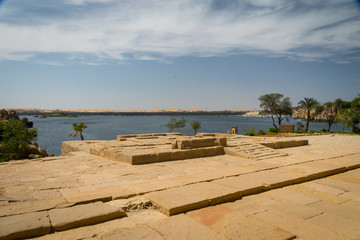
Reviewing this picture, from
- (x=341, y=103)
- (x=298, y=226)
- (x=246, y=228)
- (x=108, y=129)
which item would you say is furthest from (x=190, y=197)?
(x=108, y=129)

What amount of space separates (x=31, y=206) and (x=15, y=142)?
61.0ft

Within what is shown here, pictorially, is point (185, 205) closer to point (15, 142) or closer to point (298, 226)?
point (298, 226)

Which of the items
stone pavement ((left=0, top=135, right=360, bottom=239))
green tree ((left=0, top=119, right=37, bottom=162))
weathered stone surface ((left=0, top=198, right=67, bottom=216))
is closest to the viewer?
stone pavement ((left=0, top=135, right=360, bottom=239))

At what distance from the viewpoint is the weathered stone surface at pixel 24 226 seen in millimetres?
3057

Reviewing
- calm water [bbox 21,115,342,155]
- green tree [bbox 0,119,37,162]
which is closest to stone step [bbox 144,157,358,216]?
green tree [bbox 0,119,37,162]

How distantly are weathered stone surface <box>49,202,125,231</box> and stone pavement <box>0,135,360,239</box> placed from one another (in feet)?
0.04

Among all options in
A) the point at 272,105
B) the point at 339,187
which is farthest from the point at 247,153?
the point at 272,105

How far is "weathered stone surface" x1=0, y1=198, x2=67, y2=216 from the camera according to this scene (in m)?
3.75

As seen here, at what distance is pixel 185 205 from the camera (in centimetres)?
404

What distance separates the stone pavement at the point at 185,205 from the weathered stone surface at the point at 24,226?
0.03 feet

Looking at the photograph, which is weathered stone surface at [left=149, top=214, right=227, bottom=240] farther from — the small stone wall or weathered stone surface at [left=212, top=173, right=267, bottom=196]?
the small stone wall

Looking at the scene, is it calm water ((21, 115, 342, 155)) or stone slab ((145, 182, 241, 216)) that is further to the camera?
calm water ((21, 115, 342, 155))

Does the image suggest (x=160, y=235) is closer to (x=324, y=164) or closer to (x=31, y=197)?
(x=31, y=197)

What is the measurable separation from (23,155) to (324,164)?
20.0m
